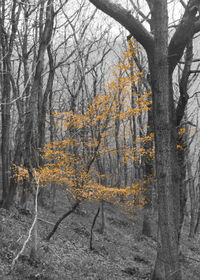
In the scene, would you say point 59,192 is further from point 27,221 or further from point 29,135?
point 29,135

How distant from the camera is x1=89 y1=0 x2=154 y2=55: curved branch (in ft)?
15.0

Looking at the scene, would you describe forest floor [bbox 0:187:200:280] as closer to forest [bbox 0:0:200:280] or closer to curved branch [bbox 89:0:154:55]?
forest [bbox 0:0:200:280]

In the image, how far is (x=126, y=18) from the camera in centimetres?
463

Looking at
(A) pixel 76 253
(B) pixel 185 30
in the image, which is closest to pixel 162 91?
(B) pixel 185 30

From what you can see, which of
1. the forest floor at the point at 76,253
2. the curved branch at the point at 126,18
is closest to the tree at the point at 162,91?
the curved branch at the point at 126,18

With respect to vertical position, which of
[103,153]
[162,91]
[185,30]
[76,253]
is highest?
[185,30]

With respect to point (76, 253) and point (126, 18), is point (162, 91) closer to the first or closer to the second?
point (126, 18)

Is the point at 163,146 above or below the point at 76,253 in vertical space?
above

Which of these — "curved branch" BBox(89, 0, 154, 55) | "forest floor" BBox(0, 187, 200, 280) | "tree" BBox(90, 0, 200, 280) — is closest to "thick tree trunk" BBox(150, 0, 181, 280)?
"tree" BBox(90, 0, 200, 280)

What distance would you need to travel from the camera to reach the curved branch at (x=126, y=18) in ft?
15.0

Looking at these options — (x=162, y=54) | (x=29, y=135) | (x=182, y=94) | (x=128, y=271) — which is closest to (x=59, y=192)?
(x=128, y=271)

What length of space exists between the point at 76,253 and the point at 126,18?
800 centimetres

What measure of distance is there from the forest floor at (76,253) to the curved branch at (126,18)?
11.9 feet

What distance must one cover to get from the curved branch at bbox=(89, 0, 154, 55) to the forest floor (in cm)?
363
